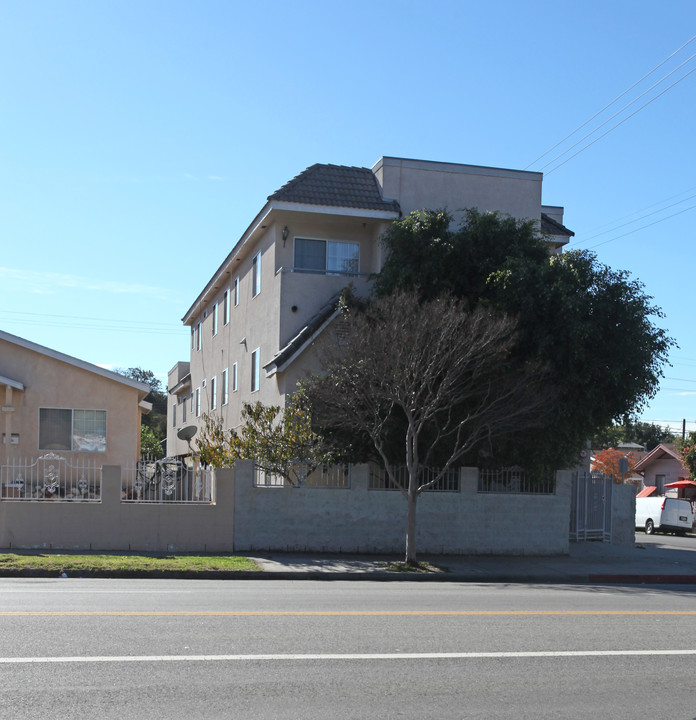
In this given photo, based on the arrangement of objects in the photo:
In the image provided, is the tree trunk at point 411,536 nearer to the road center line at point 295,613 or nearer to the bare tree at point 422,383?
the bare tree at point 422,383

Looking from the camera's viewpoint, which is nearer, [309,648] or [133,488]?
[309,648]

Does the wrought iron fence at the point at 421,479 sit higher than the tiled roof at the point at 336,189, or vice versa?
the tiled roof at the point at 336,189

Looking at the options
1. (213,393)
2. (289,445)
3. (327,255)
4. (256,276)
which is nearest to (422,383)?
(289,445)

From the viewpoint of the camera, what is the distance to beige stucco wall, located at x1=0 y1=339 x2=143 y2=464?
75.4 ft

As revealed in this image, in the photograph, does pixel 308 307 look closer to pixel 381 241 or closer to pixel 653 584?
pixel 381 241

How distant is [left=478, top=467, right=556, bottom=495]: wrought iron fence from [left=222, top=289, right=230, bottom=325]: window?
1390 cm

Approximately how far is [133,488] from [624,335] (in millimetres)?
10867

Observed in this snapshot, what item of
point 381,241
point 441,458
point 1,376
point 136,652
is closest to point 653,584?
point 441,458

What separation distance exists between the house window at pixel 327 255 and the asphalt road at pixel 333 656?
489 inches

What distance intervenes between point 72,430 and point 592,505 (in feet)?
46.7

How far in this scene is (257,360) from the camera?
81.9 ft

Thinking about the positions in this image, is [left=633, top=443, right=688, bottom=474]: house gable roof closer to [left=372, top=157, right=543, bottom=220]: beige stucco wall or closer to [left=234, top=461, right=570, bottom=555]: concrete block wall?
[left=372, top=157, right=543, bottom=220]: beige stucco wall

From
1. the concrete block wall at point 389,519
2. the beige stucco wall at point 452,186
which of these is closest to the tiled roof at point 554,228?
the beige stucco wall at point 452,186

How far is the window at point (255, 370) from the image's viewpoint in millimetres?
24969
